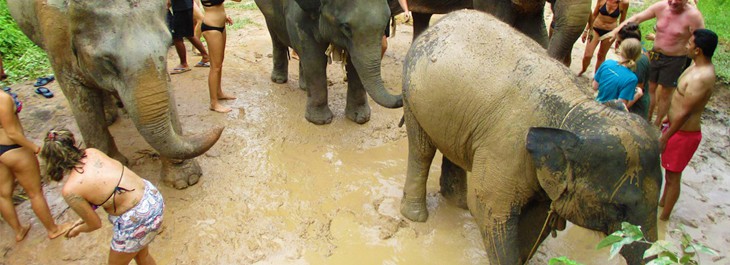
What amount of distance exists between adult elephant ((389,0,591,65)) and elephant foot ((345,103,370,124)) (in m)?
1.42

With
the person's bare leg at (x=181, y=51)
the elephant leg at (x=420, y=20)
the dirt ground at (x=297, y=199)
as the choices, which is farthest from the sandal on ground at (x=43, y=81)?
the elephant leg at (x=420, y=20)

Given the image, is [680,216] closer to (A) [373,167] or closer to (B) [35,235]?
(A) [373,167]

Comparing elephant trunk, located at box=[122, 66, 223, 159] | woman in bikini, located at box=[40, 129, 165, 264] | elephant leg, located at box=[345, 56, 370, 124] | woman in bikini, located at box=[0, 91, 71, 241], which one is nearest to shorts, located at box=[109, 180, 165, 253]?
woman in bikini, located at box=[40, 129, 165, 264]

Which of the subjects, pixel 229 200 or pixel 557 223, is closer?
pixel 557 223

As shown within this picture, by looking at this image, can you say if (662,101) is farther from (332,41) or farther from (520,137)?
(520,137)

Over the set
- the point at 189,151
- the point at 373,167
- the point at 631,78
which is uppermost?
the point at 631,78

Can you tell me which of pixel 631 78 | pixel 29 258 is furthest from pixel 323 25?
pixel 29 258

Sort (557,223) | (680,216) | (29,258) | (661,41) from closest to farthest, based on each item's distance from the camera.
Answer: (557,223), (29,258), (680,216), (661,41)

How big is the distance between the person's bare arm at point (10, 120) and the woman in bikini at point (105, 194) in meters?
0.68

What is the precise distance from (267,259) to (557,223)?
89.1 inches

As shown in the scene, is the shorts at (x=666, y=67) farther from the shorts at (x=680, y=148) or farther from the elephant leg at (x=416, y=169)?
the elephant leg at (x=416, y=169)

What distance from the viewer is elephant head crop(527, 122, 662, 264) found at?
2.63 m

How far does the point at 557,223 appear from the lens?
3324 mm

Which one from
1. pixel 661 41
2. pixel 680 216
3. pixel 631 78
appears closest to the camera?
pixel 631 78
